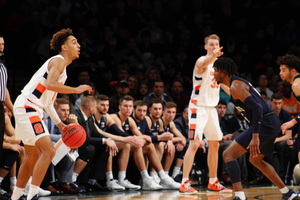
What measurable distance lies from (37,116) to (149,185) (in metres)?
3.00

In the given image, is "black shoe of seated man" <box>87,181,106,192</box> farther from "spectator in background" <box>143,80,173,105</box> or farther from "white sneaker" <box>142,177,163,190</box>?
"spectator in background" <box>143,80,173,105</box>

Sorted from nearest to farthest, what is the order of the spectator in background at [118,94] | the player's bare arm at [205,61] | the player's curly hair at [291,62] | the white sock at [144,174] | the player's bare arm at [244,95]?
the player's bare arm at [244,95] → the player's curly hair at [291,62] → the player's bare arm at [205,61] → the white sock at [144,174] → the spectator in background at [118,94]

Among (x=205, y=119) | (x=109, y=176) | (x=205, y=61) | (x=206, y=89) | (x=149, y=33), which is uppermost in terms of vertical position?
(x=149, y=33)

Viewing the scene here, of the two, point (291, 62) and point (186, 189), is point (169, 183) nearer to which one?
point (186, 189)

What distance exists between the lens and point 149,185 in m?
8.69

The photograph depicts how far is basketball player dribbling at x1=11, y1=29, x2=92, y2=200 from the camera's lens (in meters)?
6.07

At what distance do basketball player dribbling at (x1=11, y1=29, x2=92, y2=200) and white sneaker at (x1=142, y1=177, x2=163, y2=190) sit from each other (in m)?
2.60

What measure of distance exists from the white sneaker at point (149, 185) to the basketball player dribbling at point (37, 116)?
8.52 ft

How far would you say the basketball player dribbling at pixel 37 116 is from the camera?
6.07 meters

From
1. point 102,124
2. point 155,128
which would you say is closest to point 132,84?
point 155,128

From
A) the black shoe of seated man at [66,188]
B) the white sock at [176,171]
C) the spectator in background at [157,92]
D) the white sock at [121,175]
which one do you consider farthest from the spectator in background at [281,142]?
the black shoe of seated man at [66,188]

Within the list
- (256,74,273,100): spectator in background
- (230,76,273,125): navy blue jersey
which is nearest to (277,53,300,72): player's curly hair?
(230,76,273,125): navy blue jersey

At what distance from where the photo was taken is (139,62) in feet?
40.3

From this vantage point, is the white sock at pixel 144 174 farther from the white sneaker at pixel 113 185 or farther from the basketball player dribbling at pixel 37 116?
the basketball player dribbling at pixel 37 116
